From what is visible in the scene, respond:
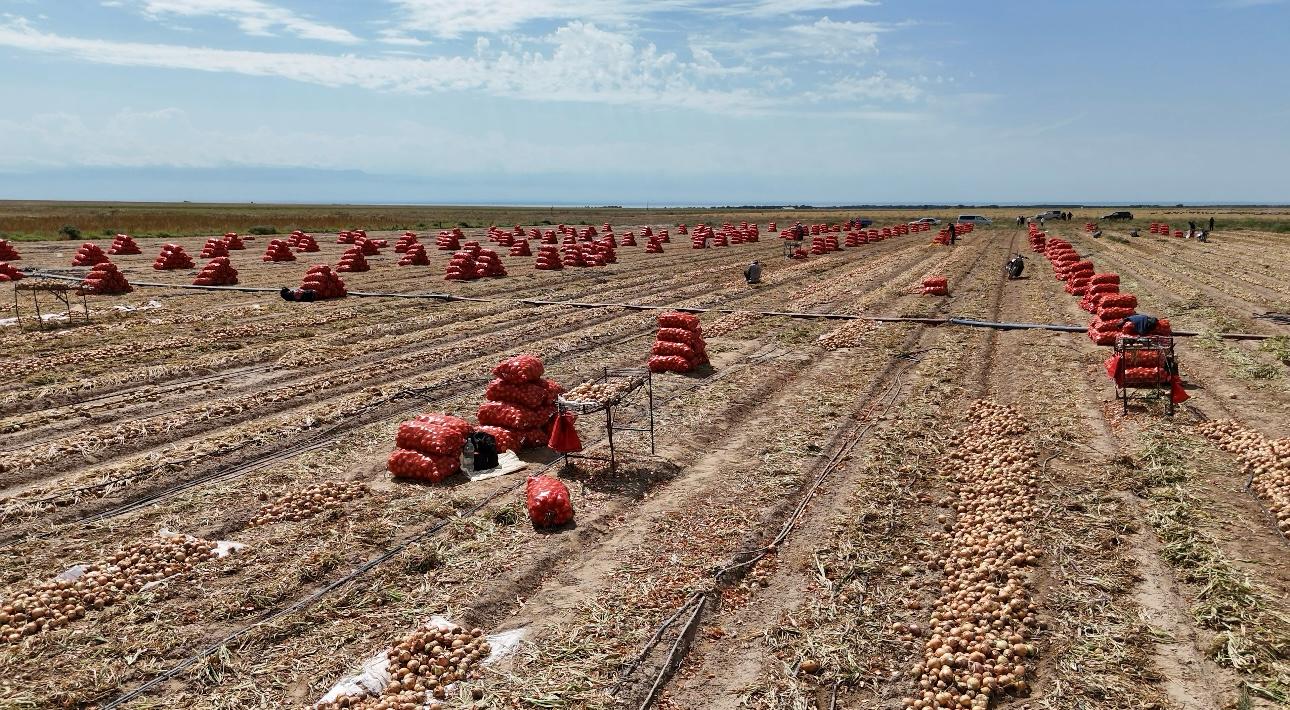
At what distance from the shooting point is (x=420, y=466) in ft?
35.8

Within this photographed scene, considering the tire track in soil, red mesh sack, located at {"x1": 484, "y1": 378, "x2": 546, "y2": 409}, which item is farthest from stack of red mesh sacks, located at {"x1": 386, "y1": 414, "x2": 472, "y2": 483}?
the tire track in soil

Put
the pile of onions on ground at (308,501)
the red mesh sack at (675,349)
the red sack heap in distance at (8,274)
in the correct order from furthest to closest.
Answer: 1. the red sack heap in distance at (8,274)
2. the red mesh sack at (675,349)
3. the pile of onions on ground at (308,501)

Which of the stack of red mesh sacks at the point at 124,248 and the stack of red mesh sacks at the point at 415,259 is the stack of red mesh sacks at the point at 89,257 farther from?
the stack of red mesh sacks at the point at 415,259

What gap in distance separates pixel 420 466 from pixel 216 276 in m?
25.0

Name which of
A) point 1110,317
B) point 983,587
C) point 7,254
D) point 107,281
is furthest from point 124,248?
point 983,587

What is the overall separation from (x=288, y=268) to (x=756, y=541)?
116 feet

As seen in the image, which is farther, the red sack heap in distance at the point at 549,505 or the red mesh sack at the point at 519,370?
the red mesh sack at the point at 519,370

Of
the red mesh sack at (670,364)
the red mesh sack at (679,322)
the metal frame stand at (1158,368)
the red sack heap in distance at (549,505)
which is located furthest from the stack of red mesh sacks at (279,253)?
the metal frame stand at (1158,368)

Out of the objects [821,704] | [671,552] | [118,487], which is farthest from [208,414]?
[821,704]

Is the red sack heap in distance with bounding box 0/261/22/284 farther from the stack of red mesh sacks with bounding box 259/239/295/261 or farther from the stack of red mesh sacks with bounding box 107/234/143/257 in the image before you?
the stack of red mesh sacks with bounding box 107/234/143/257

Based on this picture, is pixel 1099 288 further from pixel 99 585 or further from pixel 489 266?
pixel 99 585

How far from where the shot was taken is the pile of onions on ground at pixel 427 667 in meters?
6.25

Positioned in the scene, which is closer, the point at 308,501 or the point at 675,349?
the point at 308,501

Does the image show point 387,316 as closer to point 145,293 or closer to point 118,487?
point 145,293
